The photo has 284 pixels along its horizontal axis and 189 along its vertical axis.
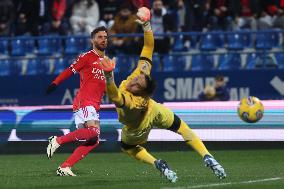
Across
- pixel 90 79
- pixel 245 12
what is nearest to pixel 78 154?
pixel 90 79

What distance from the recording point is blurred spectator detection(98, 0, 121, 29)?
2286 cm

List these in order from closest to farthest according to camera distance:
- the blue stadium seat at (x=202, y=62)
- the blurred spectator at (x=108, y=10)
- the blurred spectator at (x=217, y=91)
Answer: the blurred spectator at (x=217, y=91), the blue stadium seat at (x=202, y=62), the blurred spectator at (x=108, y=10)

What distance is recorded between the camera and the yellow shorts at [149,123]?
36.7ft

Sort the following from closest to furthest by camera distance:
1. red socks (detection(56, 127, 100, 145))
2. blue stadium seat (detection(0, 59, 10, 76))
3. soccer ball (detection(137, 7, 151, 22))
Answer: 1. soccer ball (detection(137, 7, 151, 22))
2. red socks (detection(56, 127, 100, 145))
3. blue stadium seat (detection(0, 59, 10, 76))

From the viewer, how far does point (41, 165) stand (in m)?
15.2

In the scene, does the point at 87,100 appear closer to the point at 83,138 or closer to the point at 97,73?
the point at 97,73

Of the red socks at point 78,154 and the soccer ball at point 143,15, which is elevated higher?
the soccer ball at point 143,15

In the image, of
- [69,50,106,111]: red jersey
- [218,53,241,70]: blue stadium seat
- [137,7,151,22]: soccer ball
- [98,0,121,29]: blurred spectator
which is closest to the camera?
[137,7,151,22]: soccer ball

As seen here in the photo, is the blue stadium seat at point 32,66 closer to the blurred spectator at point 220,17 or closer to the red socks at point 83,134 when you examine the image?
the blurred spectator at point 220,17

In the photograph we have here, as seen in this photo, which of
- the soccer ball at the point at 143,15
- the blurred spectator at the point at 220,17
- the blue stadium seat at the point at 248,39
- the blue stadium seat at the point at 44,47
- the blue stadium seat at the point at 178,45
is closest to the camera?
the soccer ball at the point at 143,15

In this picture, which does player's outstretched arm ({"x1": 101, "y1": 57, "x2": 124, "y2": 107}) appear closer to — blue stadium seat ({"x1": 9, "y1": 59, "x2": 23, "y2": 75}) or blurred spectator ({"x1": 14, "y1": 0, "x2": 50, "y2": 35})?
blue stadium seat ({"x1": 9, "y1": 59, "x2": 23, "y2": 75})

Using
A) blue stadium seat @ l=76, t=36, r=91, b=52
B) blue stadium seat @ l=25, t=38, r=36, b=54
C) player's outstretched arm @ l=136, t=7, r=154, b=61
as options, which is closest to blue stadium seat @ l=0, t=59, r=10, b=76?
blue stadium seat @ l=25, t=38, r=36, b=54

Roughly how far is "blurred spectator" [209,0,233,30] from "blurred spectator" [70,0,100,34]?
2.96m

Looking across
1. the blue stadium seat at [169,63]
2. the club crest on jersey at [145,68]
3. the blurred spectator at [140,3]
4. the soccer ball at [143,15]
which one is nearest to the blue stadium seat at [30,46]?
the blurred spectator at [140,3]
